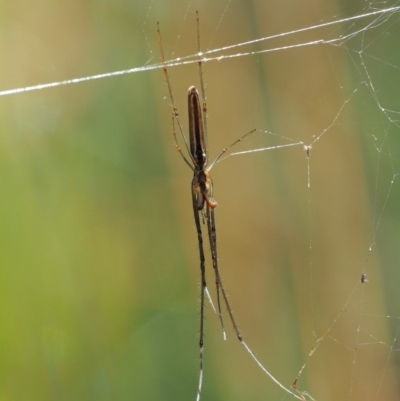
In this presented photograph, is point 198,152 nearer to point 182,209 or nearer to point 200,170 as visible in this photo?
point 200,170

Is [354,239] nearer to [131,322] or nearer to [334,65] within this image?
[334,65]

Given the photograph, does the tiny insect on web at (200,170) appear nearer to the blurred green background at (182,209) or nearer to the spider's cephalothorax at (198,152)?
the spider's cephalothorax at (198,152)

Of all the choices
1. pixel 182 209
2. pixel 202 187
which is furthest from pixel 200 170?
pixel 182 209

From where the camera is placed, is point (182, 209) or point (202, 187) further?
point (182, 209)

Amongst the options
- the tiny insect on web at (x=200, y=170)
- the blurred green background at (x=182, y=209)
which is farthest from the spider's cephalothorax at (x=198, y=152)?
the blurred green background at (x=182, y=209)

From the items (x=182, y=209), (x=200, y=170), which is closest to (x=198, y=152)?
(x=200, y=170)

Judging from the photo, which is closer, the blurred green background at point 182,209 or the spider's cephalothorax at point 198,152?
the spider's cephalothorax at point 198,152

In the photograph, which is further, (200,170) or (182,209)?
(182,209)

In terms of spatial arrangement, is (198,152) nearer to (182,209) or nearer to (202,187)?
(202,187)

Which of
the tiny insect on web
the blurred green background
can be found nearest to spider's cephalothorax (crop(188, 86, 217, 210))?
the tiny insect on web
